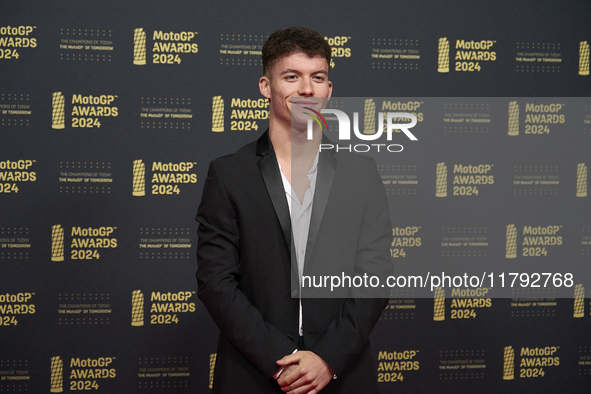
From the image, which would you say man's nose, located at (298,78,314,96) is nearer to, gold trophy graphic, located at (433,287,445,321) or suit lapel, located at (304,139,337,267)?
suit lapel, located at (304,139,337,267)

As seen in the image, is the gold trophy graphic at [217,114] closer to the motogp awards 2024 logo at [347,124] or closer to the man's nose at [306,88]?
the motogp awards 2024 logo at [347,124]

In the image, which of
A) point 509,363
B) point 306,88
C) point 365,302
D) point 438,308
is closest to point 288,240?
point 365,302

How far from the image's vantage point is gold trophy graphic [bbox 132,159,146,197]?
2.66m

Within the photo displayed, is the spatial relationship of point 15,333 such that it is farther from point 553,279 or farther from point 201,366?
point 553,279

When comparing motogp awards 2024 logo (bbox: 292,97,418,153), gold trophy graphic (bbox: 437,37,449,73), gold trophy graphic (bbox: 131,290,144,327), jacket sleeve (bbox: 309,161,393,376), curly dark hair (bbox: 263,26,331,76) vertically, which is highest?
gold trophy graphic (bbox: 437,37,449,73)

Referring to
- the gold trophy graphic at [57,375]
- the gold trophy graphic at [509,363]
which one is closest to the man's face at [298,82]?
the gold trophy graphic at [57,375]

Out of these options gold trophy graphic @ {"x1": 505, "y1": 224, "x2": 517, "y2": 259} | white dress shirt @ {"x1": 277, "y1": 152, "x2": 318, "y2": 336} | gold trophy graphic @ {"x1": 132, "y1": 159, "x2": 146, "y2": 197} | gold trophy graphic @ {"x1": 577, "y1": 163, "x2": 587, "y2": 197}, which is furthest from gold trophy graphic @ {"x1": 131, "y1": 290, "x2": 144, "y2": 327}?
gold trophy graphic @ {"x1": 577, "y1": 163, "x2": 587, "y2": 197}

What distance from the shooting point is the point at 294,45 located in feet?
4.48

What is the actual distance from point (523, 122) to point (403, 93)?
30.1 inches

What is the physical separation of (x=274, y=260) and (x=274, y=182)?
25 centimetres

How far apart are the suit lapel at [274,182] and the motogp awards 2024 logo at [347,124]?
123mm

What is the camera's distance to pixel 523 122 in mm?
2693

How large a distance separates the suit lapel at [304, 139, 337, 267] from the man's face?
17cm

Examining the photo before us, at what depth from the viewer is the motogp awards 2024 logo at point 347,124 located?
1370 millimetres
